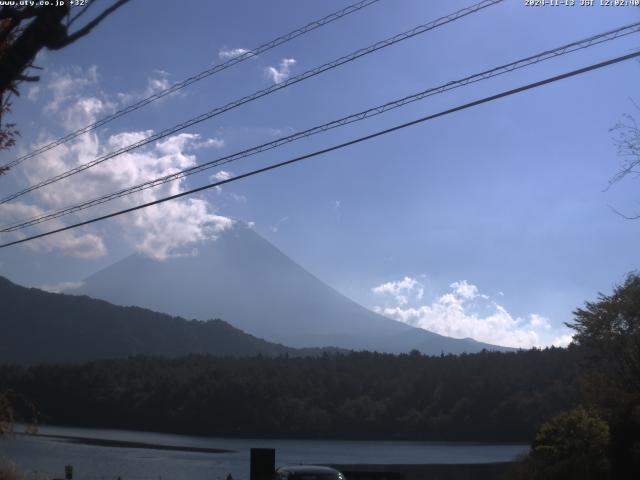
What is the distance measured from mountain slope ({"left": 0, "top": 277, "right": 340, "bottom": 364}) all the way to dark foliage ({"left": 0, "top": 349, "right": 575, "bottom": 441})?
21.7m

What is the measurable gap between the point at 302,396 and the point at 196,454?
90.4 ft

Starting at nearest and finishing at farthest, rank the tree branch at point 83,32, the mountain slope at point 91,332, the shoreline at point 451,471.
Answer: the tree branch at point 83,32 → the shoreline at point 451,471 → the mountain slope at point 91,332

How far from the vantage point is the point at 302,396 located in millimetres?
89250

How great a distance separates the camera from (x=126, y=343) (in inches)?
4906

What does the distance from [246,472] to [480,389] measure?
34.8m

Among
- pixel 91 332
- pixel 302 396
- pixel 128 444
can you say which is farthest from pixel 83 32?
pixel 91 332

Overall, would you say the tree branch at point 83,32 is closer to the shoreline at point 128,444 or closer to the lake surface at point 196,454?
the lake surface at point 196,454

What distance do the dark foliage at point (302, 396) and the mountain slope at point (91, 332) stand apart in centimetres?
2171

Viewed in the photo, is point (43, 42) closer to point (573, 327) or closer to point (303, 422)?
point (573, 327)

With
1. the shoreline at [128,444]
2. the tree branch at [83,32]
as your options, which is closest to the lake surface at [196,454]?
the shoreline at [128,444]

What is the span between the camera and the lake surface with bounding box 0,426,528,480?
48094 mm

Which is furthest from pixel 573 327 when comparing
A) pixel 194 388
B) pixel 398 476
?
pixel 194 388

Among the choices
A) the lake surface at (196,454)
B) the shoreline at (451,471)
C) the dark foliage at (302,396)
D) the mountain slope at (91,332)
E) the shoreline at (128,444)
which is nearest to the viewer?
the shoreline at (451,471)

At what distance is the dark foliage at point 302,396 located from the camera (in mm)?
75000
